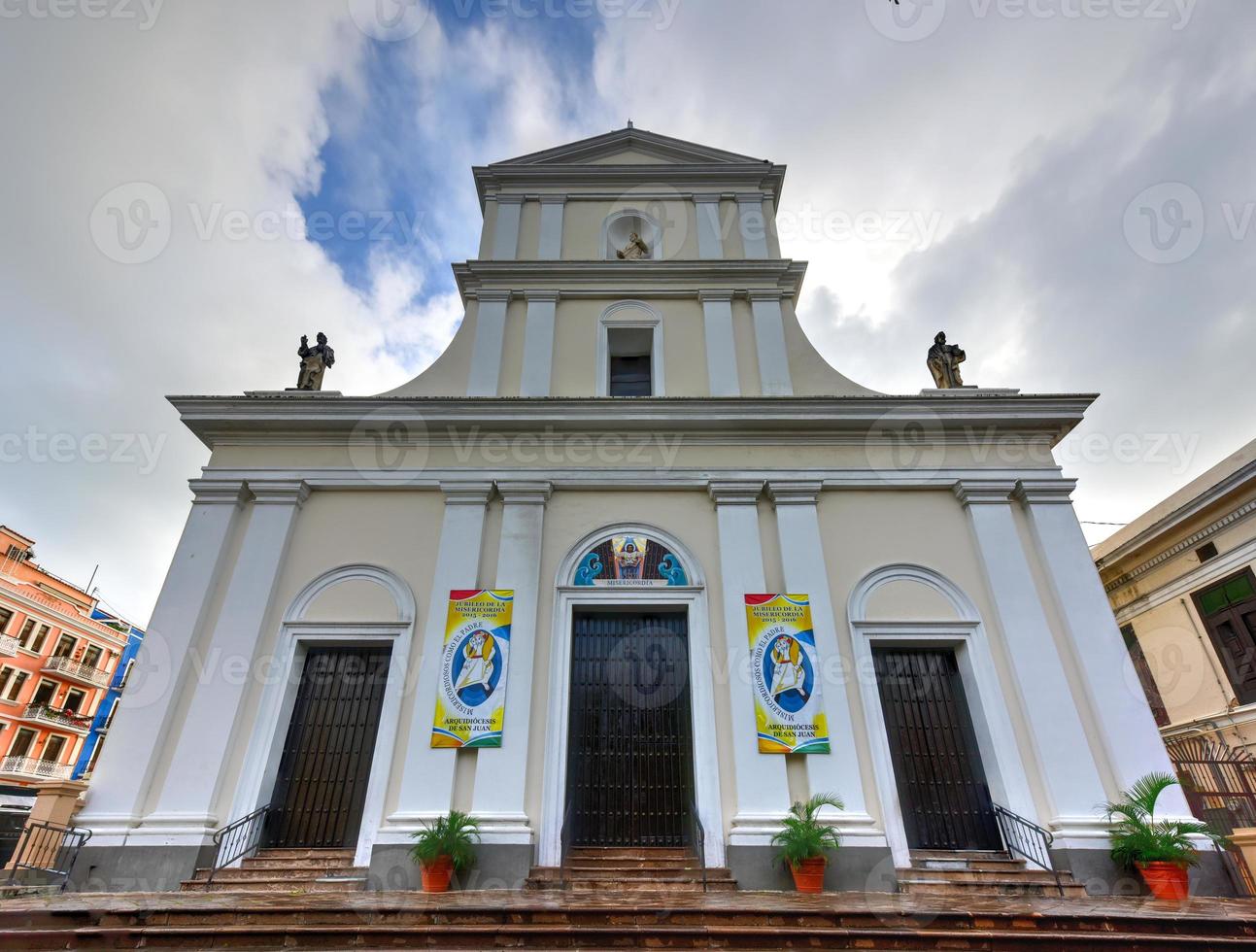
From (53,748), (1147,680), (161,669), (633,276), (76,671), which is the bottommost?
(161,669)

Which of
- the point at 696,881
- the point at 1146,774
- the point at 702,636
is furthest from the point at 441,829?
the point at 1146,774

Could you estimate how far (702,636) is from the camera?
9078 millimetres

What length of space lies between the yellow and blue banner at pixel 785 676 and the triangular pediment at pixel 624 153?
9.89 metres

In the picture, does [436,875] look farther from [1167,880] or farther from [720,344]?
[720,344]

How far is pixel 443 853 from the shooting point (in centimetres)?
727

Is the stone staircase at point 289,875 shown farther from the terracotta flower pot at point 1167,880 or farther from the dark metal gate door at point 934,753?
the terracotta flower pot at point 1167,880

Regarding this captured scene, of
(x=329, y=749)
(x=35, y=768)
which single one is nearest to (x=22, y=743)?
(x=35, y=768)

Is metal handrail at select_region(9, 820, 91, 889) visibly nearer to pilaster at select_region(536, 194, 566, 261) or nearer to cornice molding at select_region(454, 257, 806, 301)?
cornice molding at select_region(454, 257, 806, 301)

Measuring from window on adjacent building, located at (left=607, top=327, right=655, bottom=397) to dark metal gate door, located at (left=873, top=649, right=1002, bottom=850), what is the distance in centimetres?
622

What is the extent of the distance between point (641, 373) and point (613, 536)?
12.6ft

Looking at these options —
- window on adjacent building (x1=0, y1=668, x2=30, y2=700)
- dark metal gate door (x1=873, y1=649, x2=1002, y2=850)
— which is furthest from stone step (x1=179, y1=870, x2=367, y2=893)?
window on adjacent building (x1=0, y1=668, x2=30, y2=700)

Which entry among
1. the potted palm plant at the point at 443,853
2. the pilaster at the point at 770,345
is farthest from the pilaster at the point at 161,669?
the pilaster at the point at 770,345

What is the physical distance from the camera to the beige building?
13.6 metres

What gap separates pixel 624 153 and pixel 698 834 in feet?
43.7
